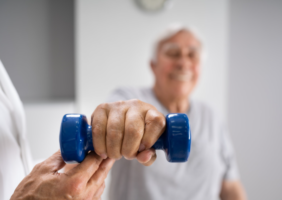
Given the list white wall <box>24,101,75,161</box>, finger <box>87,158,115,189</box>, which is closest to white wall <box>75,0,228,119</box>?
white wall <box>24,101,75,161</box>

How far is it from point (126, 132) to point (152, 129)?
38mm

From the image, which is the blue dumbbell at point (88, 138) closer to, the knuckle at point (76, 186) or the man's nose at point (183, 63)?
the knuckle at point (76, 186)

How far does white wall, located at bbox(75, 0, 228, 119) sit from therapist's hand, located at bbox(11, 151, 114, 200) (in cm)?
121

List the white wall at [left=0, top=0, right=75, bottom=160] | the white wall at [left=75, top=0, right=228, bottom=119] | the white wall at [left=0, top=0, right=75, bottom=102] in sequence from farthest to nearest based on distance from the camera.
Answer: the white wall at [left=75, top=0, right=228, bottom=119] < the white wall at [left=0, top=0, right=75, bottom=102] < the white wall at [left=0, top=0, right=75, bottom=160]

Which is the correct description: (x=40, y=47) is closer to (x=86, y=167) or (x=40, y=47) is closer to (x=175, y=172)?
(x=175, y=172)

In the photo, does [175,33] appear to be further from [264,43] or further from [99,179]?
[264,43]

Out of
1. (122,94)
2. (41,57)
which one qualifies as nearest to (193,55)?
(122,94)

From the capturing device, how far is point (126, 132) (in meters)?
0.27

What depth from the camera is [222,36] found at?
1.71m

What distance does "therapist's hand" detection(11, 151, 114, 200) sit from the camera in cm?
28

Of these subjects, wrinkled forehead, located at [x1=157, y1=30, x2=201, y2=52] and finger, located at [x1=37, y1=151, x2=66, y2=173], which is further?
wrinkled forehead, located at [x1=157, y1=30, x2=201, y2=52]

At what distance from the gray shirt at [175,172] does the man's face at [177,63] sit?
0.10m

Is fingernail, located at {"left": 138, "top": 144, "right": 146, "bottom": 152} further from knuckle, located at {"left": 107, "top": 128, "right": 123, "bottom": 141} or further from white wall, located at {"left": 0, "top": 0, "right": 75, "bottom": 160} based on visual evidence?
white wall, located at {"left": 0, "top": 0, "right": 75, "bottom": 160}

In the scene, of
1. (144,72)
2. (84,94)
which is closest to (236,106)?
(144,72)
